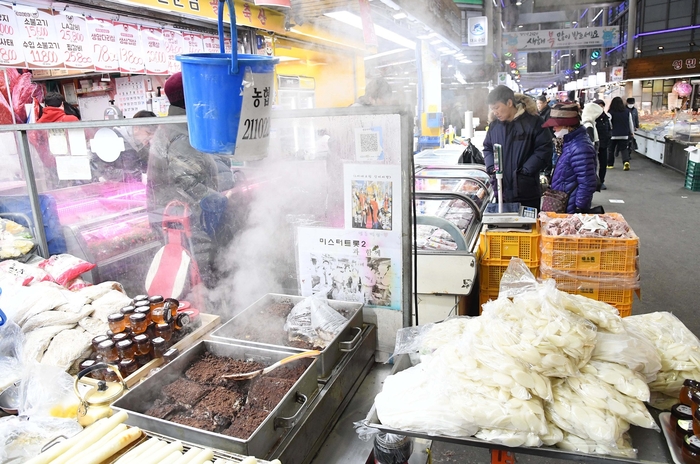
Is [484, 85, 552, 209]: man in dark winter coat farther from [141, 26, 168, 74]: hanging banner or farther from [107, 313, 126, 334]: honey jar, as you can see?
[107, 313, 126, 334]: honey jar

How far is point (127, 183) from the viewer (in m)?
5.12

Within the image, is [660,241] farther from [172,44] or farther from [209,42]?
[172,44]

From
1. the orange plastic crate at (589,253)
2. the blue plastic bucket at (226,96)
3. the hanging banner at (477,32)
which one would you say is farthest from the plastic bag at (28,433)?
the hanging banner at (477,32)

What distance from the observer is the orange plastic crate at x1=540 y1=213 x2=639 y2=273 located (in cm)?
333

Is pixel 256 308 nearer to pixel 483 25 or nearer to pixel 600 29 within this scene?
pixel 483 25

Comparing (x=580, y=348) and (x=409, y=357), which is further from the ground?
(x=580, y=348)

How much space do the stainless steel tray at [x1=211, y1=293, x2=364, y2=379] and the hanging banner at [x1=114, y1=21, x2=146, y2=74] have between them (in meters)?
4.60

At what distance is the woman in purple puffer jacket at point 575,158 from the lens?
505cm

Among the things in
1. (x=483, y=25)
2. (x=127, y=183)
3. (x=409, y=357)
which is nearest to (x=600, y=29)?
(x=483, y=25)

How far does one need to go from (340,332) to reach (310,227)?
0.59 metres

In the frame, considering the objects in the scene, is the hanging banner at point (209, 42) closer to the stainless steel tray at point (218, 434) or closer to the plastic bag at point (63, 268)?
the plastic bag at point (63, 268)

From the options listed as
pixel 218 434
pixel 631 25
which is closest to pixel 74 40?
pixel 218 434

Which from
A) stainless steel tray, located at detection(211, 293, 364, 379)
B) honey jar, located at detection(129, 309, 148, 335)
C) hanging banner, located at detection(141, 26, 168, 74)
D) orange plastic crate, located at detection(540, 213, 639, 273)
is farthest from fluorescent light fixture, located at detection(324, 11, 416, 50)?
honey jar, located at detection(129, 309, 148, 335)

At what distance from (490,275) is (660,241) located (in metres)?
5.50
